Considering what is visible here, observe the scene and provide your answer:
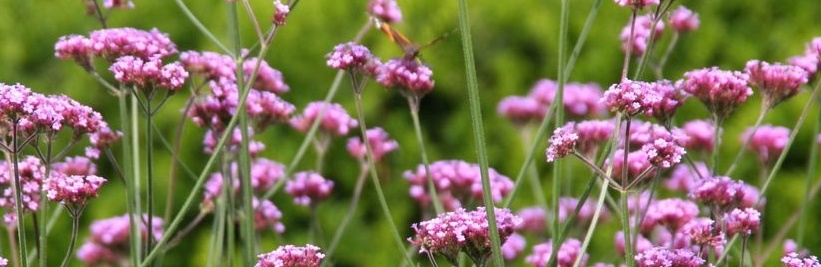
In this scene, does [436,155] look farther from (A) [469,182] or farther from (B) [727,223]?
(B) [727,223]

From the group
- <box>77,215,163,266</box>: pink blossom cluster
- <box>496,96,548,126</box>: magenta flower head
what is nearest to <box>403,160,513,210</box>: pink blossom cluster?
<box>77,215,163,266</box>: pink blossom cluster

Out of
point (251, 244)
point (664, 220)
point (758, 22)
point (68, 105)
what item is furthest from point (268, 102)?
point (758, 22)

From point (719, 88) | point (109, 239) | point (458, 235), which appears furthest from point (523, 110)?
point (458, 235)

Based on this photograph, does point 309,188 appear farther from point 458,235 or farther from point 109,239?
point 458,235

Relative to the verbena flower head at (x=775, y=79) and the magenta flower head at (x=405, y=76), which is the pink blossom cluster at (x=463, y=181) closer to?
the magenta flower head at (x=405, y=76)

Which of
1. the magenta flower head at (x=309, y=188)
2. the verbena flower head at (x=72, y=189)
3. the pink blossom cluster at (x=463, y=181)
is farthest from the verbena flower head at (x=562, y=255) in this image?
the verbena flower head at (x=72, y=189)

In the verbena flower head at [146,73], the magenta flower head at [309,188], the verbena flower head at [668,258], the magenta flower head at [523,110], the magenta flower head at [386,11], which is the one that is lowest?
the verbena flower head at [668,258]
